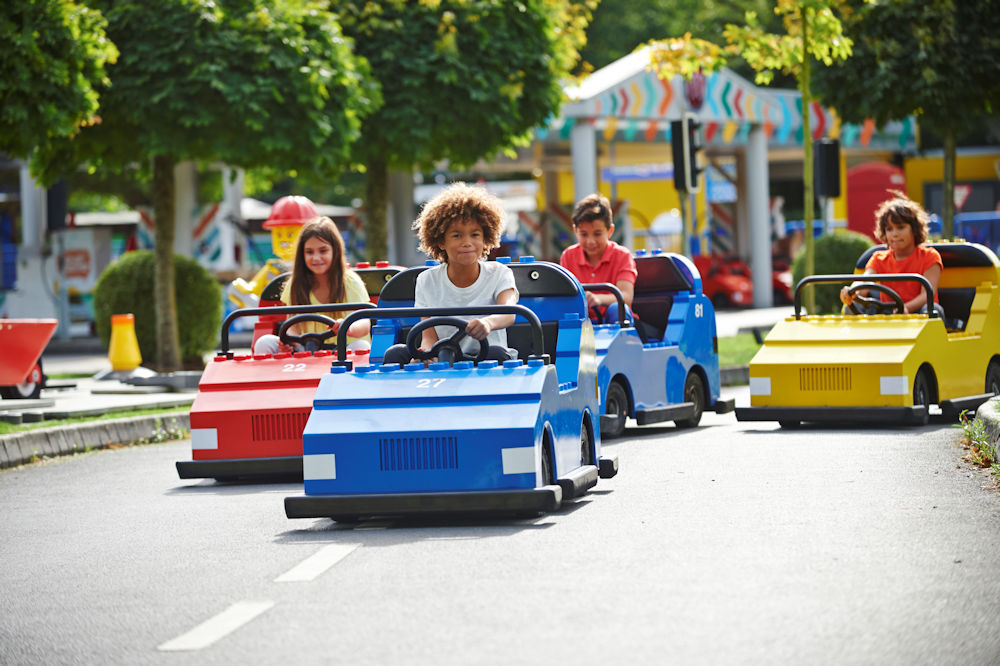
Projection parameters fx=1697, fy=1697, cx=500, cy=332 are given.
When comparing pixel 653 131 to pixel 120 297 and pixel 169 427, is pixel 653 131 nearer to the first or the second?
pixel 120 297

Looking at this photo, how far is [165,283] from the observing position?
70.3 feet

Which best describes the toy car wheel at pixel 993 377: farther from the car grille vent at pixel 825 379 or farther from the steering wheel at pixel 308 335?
the steering wheel at pixel 308 335

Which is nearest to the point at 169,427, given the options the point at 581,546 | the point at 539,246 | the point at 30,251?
the point at 581,546

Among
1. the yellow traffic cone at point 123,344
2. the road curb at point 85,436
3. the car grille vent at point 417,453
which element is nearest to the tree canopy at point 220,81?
the yellow traffic cone at point 123,344

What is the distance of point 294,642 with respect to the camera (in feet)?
17.4

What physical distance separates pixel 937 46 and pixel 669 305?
501 inches

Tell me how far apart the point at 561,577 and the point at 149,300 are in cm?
1769

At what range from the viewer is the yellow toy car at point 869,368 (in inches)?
455

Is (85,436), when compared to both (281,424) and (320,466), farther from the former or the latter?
(320,466)

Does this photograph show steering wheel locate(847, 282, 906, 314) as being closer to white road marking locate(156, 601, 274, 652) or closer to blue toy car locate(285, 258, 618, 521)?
blue toy car locate(285, 258, 618, 521)

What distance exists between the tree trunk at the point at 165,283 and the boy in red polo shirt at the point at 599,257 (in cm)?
985

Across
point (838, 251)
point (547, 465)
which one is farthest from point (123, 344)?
point (547, 465)

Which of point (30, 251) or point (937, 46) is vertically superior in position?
point (937, 46)

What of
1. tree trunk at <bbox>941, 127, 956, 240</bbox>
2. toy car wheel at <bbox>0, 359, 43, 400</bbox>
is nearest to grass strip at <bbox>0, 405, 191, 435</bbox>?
toy car wheel at <bbox>0, 359, 43, 400</bbox>
